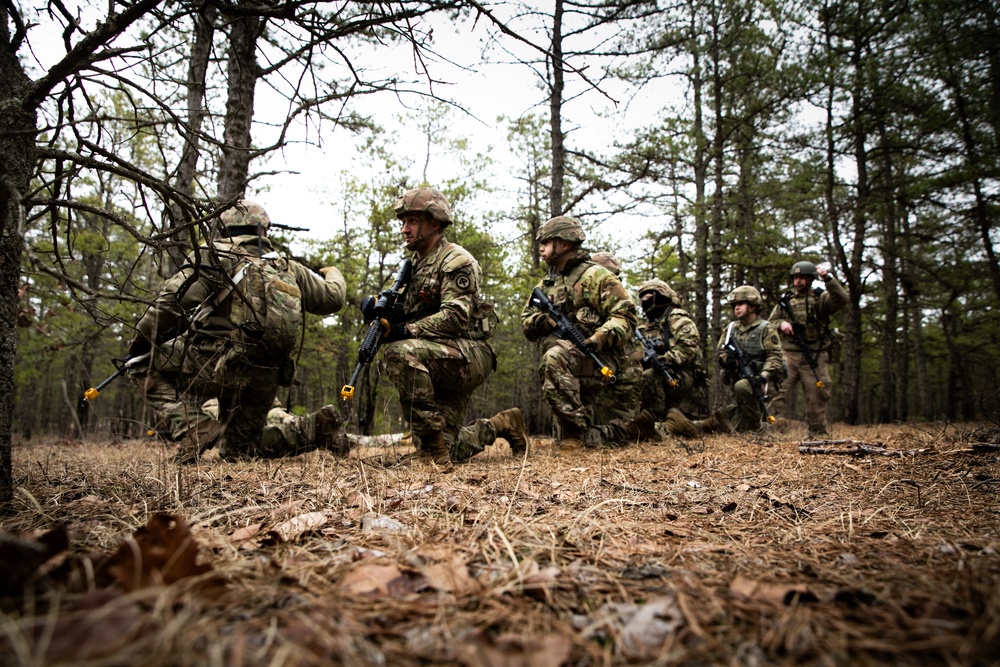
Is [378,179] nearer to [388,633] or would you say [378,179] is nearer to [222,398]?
[222,398]

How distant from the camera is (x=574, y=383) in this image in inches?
207

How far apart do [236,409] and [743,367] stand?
262 inches

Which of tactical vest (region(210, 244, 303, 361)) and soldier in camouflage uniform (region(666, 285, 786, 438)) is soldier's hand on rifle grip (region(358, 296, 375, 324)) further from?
soldier in camouflage uniform (region(666, 285, 786, 438))

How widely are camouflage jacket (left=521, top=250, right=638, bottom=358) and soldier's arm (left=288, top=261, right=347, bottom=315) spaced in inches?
78.4

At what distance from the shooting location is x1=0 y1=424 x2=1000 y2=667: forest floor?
0.84 m

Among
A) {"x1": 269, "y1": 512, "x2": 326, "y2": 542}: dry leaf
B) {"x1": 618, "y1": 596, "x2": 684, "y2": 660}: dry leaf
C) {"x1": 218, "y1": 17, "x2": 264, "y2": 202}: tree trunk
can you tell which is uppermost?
{"x1": 218, "y1": 17, "x2": 264, "y2": 202}: tree trunk

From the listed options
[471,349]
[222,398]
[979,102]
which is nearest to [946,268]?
[979,102]

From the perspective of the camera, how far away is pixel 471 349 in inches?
171

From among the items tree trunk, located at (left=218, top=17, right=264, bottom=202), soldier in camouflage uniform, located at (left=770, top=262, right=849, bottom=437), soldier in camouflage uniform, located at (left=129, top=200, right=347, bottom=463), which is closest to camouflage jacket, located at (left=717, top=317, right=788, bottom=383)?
soldier in camouflage uniform, located at (left=770, top=262, right=849, bottom=437)

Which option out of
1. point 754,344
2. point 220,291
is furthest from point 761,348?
point 220,291

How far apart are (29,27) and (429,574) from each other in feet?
8.23

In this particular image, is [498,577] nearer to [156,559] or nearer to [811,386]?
[156,559]

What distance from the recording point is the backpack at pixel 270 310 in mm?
4004

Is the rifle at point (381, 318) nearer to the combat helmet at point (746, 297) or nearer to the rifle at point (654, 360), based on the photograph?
the rifle at point (654, 360)
